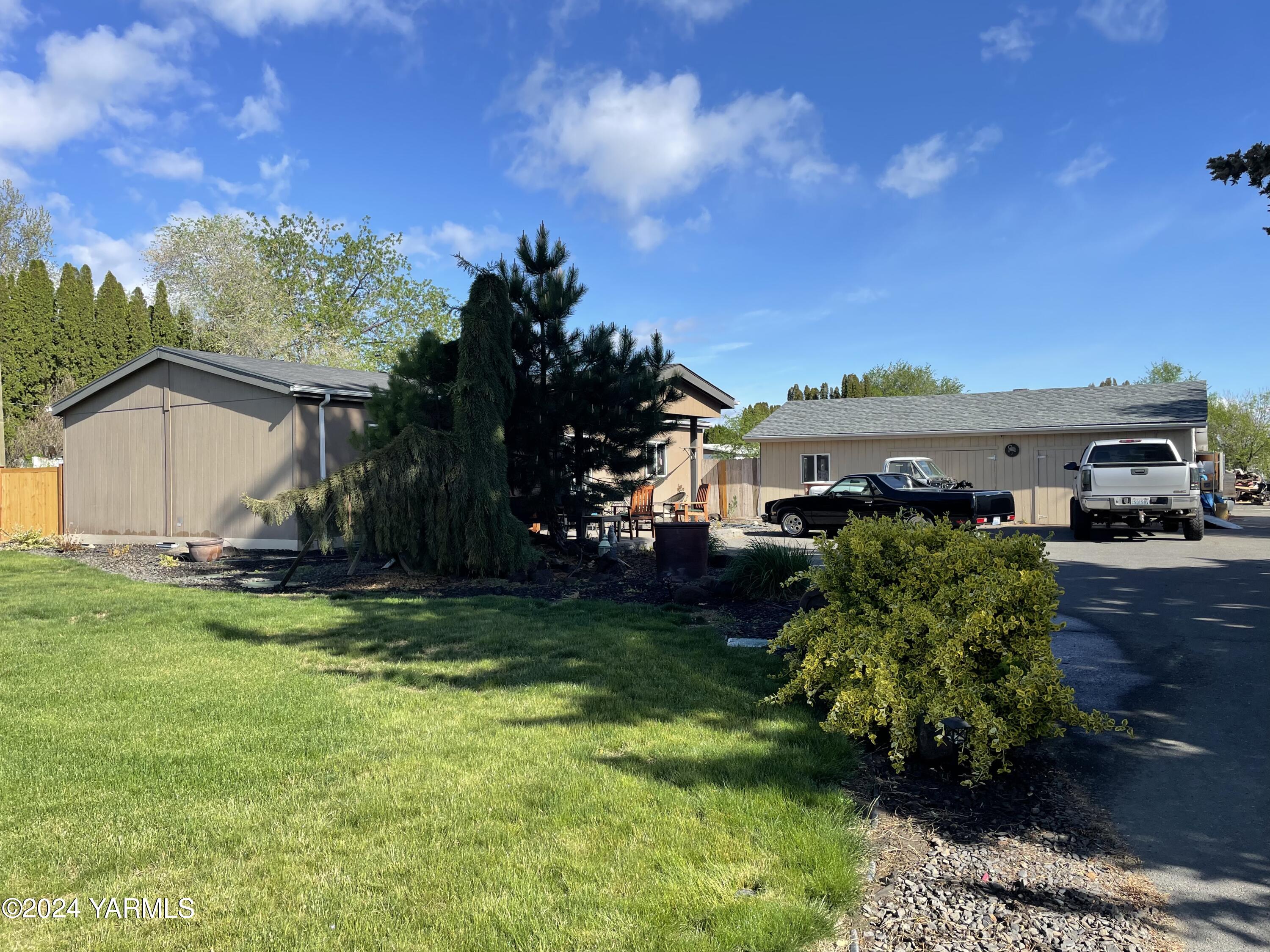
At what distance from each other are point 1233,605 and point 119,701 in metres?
9.96

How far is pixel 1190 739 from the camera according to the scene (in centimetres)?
439

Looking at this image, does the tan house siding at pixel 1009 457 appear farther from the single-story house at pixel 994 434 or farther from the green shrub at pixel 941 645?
the green shrub at pixel 941 645

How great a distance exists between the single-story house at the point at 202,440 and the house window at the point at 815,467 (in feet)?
24.0

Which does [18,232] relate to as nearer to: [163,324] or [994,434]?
[163,324]

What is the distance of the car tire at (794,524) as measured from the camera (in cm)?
1858

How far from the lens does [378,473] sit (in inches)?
399

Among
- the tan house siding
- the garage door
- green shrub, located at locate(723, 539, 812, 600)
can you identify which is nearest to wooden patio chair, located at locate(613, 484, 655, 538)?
green shrub, located at locate(723, 539, 812, 600)

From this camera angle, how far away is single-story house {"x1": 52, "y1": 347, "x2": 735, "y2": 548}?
1505 cm

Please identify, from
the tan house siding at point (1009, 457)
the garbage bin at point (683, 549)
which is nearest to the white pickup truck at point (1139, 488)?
the tan house siding at point (1009, 457)

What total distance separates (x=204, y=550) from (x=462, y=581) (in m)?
6.13

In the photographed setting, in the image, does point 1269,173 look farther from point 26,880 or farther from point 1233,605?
point 26,880

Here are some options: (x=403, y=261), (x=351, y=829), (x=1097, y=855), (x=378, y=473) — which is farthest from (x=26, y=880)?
(x=403, y=261)

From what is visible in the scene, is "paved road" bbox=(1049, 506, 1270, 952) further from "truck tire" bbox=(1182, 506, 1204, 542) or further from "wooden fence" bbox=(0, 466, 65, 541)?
"wooden fence" bbox=(0, 466, 65, 541)

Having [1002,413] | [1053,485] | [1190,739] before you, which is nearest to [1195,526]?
[1053,485]
